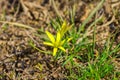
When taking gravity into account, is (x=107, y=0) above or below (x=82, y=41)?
above

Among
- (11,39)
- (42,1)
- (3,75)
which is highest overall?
(42,1)

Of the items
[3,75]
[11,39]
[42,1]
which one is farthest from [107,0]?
[3,75]

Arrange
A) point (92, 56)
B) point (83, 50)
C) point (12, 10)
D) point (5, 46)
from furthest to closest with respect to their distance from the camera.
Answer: point (12, 10), point (5, 46), point (83, 50), point (92, 56)

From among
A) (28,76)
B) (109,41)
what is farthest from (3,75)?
(109,41)

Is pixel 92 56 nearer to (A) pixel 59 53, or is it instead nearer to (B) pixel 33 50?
(A) pixel 59 53

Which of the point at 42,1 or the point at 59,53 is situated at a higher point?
the point at 42,1

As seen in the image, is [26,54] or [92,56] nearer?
[92,56]

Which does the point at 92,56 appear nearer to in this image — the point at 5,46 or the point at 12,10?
the point at 5,46

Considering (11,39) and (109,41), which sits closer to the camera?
(109,41)

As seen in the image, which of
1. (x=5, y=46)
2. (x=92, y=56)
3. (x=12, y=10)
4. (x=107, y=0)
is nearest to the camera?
(x=92, y=56)
